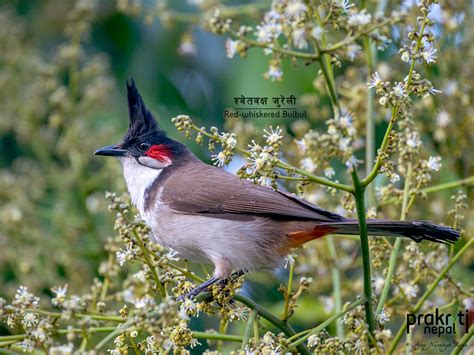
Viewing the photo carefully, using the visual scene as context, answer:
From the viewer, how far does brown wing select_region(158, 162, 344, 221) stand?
3.23m

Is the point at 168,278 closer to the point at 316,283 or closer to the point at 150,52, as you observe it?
the point at 316,283

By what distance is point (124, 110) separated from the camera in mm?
5703

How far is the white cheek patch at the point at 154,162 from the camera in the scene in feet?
12.7

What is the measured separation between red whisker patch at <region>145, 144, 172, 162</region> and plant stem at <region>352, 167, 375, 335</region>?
1864 mm

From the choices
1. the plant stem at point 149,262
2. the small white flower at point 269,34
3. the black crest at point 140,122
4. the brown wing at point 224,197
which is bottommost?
the plant stem at point 149,262

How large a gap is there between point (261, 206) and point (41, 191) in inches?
87.1

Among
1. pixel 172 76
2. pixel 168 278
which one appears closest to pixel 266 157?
pixel 168 278

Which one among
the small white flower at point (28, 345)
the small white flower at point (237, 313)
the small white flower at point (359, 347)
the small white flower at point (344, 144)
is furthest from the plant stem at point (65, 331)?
the small white flower at point (344, 144)

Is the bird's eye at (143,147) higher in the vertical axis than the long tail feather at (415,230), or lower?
higher

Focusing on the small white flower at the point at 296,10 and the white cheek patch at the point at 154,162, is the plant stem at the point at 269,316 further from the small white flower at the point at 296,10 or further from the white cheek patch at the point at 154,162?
the white cheek patch at the point at 154,162

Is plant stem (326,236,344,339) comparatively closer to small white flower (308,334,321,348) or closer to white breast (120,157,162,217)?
small white flower (308,334,321,348)

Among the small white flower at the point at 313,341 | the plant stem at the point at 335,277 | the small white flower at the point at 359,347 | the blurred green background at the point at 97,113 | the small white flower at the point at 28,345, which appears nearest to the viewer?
the small white flower at the point at 28,345

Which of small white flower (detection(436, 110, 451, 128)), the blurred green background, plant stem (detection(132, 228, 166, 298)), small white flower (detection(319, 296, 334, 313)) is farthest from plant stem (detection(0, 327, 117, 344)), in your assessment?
small white flower (detection(436, 110, 451, 128))

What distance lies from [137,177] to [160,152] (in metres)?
0.18
